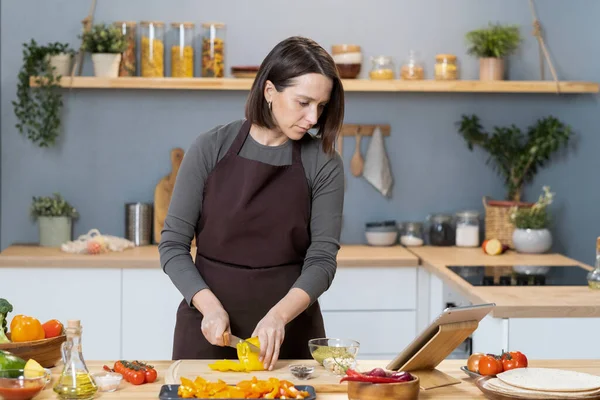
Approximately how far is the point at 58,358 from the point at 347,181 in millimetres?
2611

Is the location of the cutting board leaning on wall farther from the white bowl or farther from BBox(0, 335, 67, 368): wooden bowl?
BBox(0, 335, 67, 368): wooden bowl

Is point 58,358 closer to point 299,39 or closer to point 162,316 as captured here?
point 299,39

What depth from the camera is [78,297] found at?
3943 millimetres

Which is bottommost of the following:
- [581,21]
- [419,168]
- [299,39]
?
[419,168]

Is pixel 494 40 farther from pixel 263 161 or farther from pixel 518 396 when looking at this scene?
pixel 518 396

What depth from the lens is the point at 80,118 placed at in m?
4.46

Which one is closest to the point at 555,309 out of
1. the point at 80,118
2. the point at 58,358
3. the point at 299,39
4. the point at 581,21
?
the point at 299,39

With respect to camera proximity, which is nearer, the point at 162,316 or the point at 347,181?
the point at 162,316

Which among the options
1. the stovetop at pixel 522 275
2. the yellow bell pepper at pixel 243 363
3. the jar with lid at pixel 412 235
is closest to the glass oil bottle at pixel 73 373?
the yellow bell pepper at pixel 243 363

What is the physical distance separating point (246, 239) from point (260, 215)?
0.08 meters

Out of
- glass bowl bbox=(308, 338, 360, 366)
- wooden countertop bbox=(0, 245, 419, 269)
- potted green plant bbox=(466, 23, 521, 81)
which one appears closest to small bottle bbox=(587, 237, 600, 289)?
wooden countertop bbox=(0, 245, 419, 269)

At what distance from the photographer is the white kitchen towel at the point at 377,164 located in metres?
4.51

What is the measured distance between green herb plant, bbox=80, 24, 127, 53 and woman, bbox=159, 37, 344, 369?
74.0 inches

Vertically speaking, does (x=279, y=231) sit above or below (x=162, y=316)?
above
